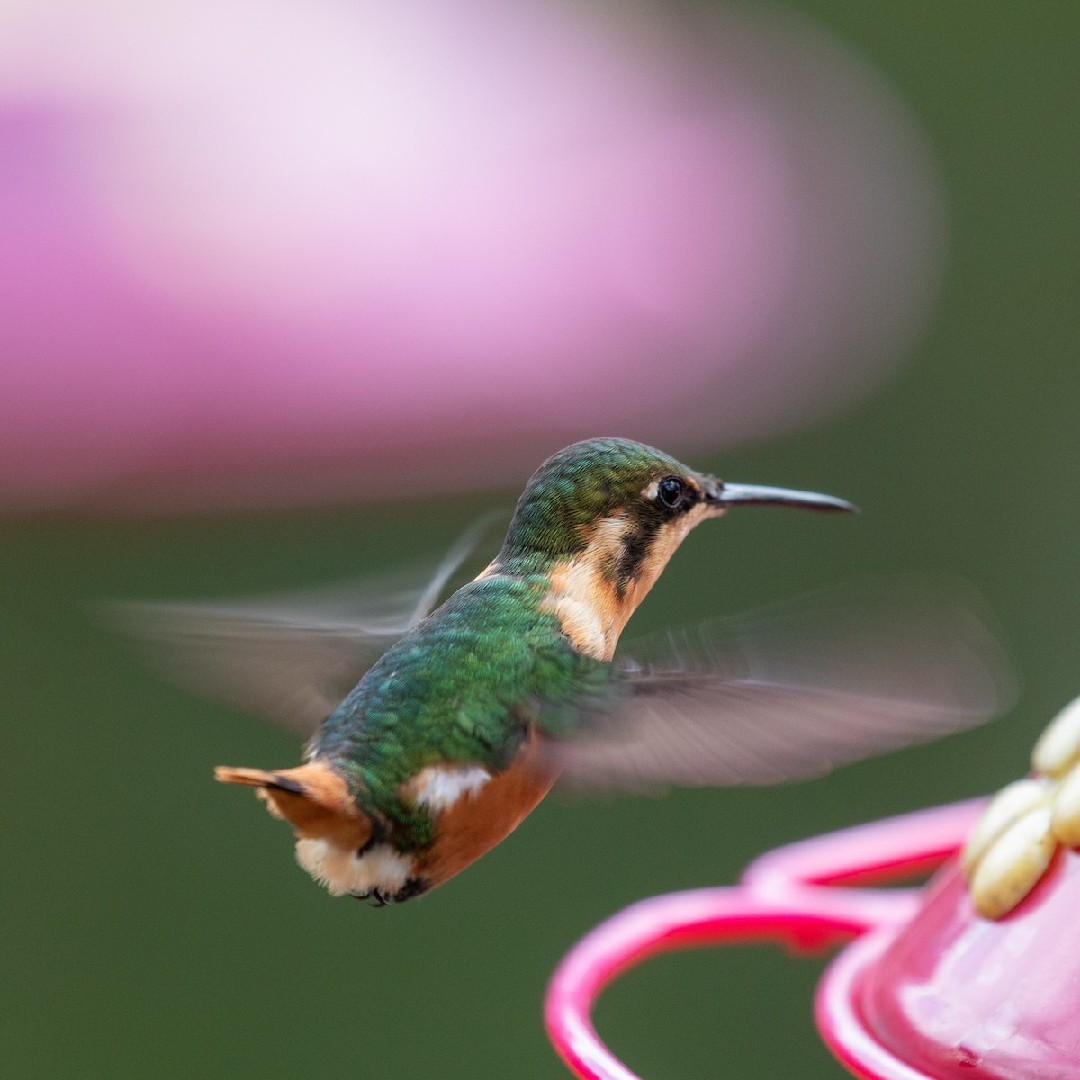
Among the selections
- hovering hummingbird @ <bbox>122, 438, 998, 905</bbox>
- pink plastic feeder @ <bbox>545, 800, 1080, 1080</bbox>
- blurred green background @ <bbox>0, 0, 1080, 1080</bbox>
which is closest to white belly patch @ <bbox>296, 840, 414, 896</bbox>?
hovering hummingbird @ <bbox>122, 438, 998, 905</bbox>

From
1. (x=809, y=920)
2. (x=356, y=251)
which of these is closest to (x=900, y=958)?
(x=809, y=920)

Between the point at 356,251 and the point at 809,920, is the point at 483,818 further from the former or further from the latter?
the point at 356,251

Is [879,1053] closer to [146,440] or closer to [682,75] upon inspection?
[146,440]

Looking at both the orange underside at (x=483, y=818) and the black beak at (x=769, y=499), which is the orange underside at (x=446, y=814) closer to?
the orange underside at (x=483, y=818)

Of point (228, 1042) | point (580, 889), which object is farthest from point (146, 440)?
point (580, 889)

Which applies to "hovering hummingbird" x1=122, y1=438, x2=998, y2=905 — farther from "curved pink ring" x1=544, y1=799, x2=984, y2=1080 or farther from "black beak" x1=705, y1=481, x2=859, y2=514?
"curved pink ring" x1=544, y1=799, x2=984, y2=1080
